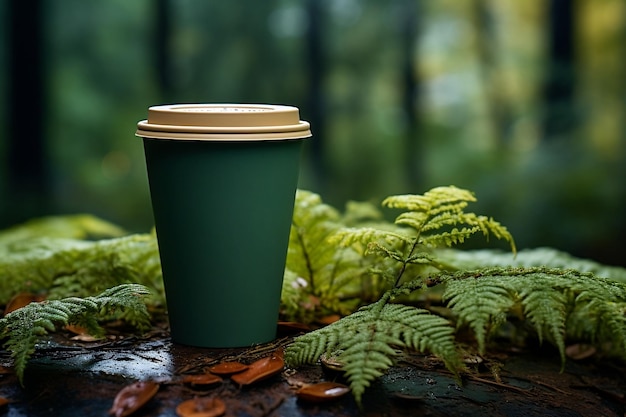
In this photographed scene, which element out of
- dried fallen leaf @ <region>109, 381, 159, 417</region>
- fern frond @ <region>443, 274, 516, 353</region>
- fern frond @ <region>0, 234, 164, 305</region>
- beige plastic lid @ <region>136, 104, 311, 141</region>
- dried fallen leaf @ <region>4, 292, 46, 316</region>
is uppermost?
beige plastic lid @ <region>136, 104, 311, 141</region>

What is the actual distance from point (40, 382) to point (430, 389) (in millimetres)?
1112

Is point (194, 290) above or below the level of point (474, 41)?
below

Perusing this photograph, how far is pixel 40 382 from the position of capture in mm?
1911

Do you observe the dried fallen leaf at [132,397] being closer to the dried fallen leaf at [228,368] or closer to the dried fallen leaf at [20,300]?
the dried fallen leaf at [228,368]

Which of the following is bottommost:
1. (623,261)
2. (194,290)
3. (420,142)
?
(623,261)

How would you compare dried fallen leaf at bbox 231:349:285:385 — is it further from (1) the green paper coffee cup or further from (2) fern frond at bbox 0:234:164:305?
(2) fern frond at bbox 0:234:164:305

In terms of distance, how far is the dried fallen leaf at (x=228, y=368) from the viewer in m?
1.93

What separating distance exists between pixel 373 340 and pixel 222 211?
2.24ft

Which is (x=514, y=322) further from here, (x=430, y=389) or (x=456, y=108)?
(x=456, y=108)

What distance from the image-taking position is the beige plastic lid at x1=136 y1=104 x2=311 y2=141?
2.04m

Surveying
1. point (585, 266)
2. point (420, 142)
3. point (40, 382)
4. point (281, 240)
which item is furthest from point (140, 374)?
point (420, 142)

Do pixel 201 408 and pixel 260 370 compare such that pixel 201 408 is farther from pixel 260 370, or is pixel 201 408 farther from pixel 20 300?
pixel 20 300

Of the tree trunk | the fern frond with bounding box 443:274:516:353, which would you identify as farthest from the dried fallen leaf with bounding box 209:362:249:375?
the tree trunk

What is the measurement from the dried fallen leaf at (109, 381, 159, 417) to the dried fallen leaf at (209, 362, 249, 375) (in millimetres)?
190
